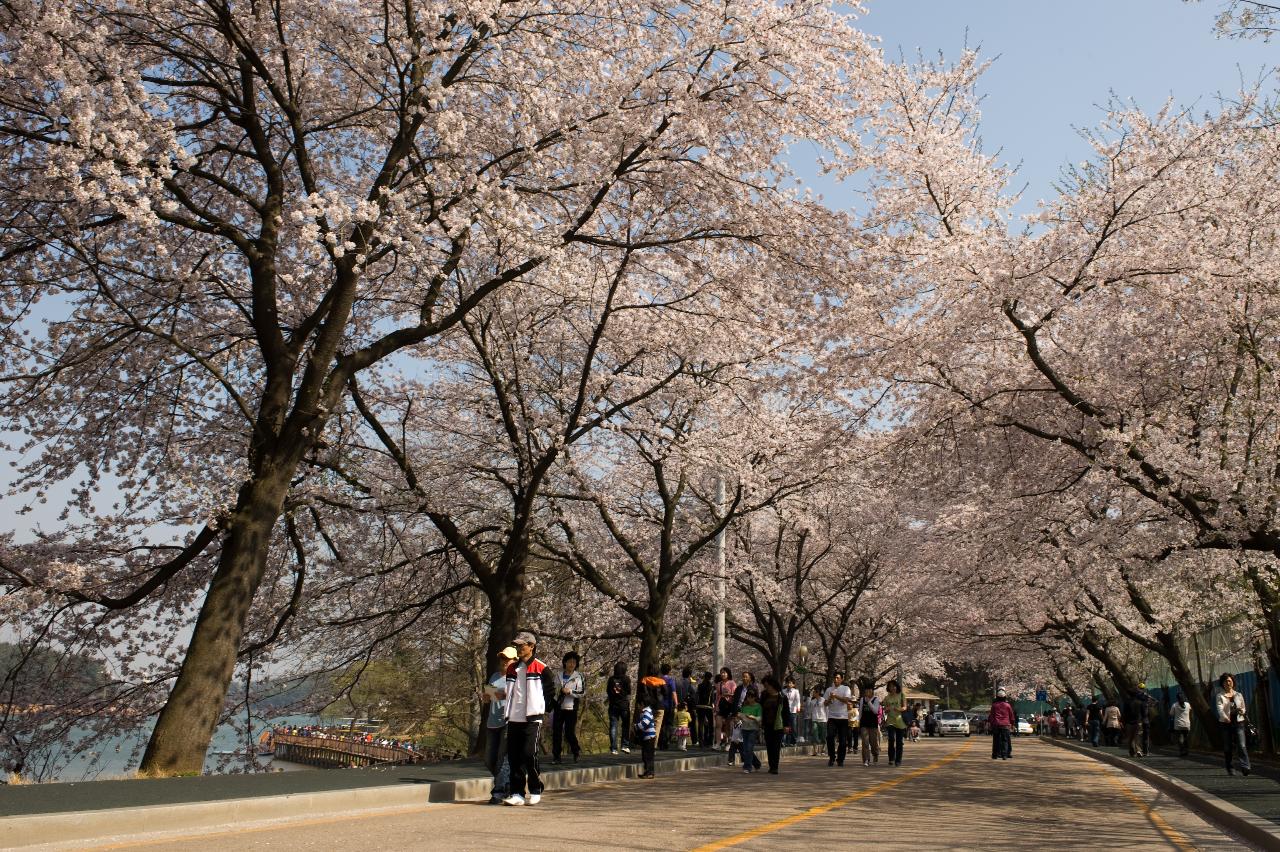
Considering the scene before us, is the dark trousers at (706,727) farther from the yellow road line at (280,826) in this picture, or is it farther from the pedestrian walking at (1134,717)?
the yellow road line at (280,826)

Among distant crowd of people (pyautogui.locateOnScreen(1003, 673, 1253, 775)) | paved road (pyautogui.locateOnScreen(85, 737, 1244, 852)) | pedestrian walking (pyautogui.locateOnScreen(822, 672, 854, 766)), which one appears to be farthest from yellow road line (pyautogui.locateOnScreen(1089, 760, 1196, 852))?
pedestrian walking (pyautogui.locateOnScreen(822, 672, 854, 766))

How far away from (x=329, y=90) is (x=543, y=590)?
17.1 metres

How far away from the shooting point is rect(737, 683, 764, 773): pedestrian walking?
20.9m

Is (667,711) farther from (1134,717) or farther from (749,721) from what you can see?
(1134,717)

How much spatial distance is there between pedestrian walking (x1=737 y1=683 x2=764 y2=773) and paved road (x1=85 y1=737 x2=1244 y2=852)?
2955mm

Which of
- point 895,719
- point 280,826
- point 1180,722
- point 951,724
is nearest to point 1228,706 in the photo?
point 895,719

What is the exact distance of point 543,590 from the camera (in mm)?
30844

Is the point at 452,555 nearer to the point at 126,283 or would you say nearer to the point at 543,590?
the point at 543,590

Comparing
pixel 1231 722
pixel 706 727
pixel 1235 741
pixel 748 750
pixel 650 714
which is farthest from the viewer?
pixel 706 727

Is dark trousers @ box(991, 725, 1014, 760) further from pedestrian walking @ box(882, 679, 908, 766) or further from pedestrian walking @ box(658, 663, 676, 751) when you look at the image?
pedestrian walking @ box(658, 663, 676, 751)

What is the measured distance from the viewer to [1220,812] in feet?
40.9

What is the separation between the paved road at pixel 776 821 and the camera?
896cm

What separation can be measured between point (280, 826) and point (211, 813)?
61cm

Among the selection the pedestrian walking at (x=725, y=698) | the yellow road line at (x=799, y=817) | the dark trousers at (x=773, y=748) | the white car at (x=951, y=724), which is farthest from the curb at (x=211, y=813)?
the white car at (x=951, y=724)
